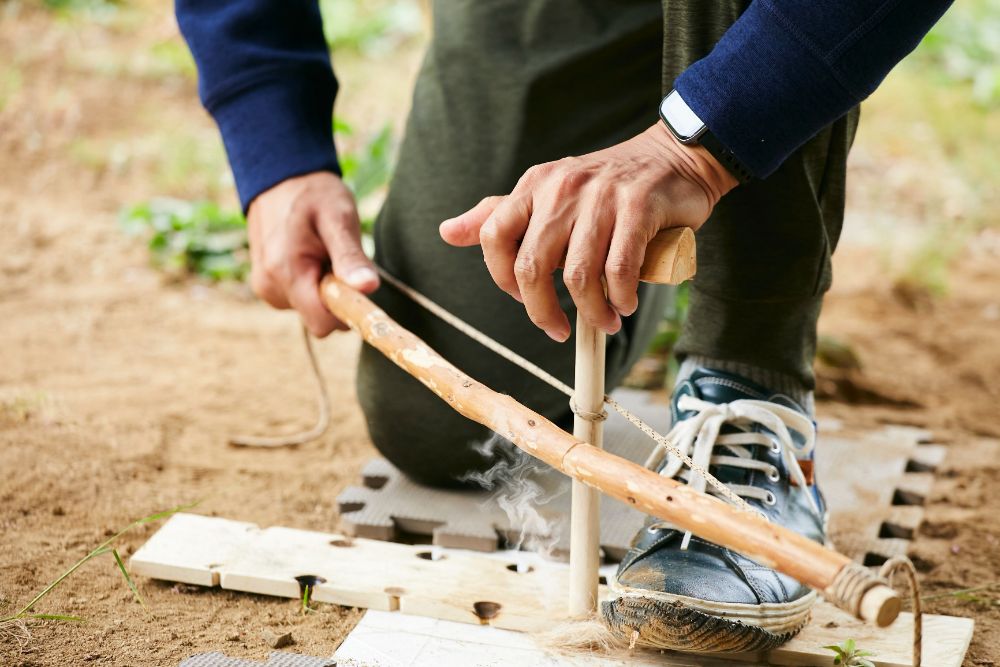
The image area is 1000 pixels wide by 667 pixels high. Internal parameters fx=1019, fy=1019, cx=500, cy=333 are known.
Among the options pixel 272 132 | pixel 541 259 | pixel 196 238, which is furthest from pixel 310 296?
pixel 196 238

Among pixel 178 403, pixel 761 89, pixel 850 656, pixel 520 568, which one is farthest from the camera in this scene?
pixel 178 403

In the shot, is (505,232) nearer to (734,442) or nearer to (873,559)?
(734,442)

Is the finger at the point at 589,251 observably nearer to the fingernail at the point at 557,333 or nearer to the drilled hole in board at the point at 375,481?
the fingernail at the point at 557,333

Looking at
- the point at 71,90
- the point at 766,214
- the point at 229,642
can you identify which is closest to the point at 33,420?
the point at 229,642

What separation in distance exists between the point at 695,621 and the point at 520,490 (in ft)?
2.16

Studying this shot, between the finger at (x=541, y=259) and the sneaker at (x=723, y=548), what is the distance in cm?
34

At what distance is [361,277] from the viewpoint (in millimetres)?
1600

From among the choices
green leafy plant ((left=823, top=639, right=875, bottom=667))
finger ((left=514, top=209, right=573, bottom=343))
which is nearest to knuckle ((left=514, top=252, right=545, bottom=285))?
finger ((left=514, top=209, right=573, bottom=343))

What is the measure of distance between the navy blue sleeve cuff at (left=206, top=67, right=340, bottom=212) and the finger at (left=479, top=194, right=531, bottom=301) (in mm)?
693

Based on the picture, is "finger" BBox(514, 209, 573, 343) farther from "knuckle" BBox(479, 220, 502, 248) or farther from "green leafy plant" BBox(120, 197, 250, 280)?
"green leafy plant" BBox(120, 197, 250, 280)

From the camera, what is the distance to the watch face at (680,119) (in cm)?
120

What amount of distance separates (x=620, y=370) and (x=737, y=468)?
0.55 m

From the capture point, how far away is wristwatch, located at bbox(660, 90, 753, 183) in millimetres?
1198

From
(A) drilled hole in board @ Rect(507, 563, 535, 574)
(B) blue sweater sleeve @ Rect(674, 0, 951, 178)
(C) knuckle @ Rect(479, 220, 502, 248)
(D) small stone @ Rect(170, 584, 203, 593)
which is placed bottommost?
(D) small stone @ Rect(170, 584, 203, 593)
